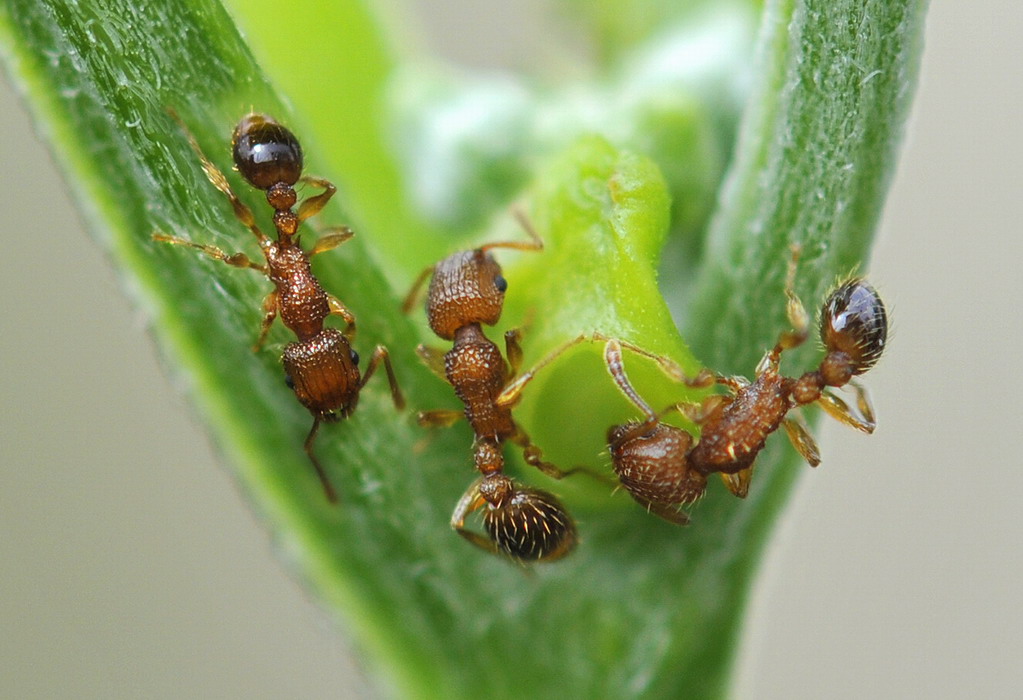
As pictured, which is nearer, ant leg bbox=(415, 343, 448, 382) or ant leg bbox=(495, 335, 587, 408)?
ant leg bbox=(495, 335, 587, 408)

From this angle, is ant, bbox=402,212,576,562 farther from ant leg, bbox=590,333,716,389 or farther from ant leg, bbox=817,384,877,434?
ant leg, bbox=817,384,877,434

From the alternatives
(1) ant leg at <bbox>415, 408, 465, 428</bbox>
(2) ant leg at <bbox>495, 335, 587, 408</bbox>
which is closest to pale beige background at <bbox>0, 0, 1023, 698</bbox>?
(1) ant leg at <bbox>415, 408, 465, 428</bbox>

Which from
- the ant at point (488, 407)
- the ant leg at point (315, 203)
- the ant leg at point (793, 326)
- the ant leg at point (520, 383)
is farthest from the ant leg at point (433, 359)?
the ant leg at point (793, 326)

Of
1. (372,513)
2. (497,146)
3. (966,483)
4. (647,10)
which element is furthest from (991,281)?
(372,513)

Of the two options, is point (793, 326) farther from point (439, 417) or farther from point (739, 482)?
point (439, 417)

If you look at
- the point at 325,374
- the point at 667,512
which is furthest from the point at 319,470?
the point at 667,512

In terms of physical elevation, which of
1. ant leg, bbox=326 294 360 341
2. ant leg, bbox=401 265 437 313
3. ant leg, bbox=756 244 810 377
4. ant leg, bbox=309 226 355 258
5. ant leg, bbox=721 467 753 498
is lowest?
ant leg, bbox=721 467 753 498

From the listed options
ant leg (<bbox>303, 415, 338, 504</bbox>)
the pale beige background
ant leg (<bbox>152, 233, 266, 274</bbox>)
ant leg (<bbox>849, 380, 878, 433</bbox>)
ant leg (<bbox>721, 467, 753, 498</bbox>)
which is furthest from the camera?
the pale beige background
